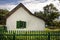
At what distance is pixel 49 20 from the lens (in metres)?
52.4

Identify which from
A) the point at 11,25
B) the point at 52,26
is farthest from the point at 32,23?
the point at 52,26

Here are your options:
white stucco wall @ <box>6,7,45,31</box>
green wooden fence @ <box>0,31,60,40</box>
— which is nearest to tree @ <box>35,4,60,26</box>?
white stucco wall @ <box>6,7,45,31</box>

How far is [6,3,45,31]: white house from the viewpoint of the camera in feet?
118

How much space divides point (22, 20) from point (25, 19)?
468 millimetres

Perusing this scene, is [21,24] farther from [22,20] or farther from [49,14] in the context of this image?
[49,14]

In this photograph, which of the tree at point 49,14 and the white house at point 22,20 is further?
the tree at point 49,14

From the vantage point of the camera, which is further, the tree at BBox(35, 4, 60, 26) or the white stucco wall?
the tree at BBox(35, 4, 60, 26)

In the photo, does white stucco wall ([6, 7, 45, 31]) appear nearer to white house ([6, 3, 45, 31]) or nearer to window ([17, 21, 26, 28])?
white house ([6, 3, 45, 31])

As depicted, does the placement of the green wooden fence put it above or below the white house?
below

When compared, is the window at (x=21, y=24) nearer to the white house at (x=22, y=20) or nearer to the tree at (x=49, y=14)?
the white house at (x=22, y=20)

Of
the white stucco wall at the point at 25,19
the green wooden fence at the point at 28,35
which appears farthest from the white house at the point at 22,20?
the green wooden fence at the point at 28,35

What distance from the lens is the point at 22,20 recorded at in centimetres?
3666

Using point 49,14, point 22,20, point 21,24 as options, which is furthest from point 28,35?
point 49,14

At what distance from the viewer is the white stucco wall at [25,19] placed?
3603cm
